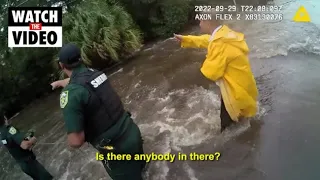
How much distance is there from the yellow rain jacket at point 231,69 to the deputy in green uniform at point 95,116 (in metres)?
1.19

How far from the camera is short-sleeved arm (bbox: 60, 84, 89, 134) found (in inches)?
92.2

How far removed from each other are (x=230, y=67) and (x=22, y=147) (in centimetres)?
257

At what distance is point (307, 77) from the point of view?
5270mm

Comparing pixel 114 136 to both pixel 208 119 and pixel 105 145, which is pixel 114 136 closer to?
pixel 105 145

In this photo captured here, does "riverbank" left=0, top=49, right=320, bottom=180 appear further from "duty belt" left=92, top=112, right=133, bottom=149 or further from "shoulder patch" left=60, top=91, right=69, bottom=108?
"shoulder patch" left=60, top=91, right=69, bottom=108

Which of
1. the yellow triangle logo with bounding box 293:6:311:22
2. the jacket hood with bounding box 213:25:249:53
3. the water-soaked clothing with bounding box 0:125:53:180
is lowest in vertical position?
the water-soaked clothing with bounding box 0:125:53:180

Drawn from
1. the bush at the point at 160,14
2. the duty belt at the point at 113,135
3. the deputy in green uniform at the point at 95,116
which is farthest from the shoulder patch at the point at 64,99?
the bush at the point at 160,14

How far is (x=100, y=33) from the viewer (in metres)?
7.40

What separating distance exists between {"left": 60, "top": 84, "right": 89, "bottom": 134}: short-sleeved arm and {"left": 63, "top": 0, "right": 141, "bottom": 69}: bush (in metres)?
4.91

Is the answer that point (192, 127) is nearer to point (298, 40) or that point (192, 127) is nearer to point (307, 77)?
point (307, 77)

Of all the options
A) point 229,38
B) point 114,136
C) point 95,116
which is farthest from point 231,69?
point 95,116

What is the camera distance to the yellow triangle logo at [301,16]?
8.33 meters

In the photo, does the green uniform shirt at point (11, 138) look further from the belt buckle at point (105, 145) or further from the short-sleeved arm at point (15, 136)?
the belt buckle at point (105, 145)

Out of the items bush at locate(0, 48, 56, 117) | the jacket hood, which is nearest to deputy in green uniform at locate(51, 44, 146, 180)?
the jacket hood
